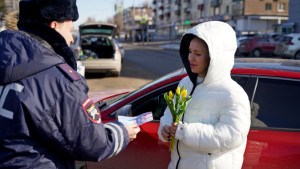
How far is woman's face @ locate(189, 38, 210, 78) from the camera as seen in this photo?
1.96 meters

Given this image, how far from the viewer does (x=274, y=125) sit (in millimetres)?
2414

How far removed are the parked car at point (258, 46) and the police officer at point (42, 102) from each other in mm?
22701

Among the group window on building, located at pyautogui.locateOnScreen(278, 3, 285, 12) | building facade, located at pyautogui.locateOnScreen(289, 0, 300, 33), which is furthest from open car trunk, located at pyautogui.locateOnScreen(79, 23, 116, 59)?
window on building, located at pyautogui.locateOnScreen(278, 3, 285, 12)

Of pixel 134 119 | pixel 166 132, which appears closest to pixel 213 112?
pixel 166 132

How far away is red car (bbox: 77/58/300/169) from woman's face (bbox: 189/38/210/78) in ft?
2.23

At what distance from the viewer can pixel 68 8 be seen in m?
1.48

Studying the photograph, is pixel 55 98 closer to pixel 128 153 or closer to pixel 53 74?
pixel 53 74

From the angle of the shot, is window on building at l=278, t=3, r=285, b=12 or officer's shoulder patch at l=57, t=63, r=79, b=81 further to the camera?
window on building at l=278, t=3, r=285, b=12

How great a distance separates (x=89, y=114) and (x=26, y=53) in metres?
0.37

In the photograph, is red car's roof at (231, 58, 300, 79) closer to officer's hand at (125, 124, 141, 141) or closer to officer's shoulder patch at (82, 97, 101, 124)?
officer's hand at (125, 124, 141, 141)

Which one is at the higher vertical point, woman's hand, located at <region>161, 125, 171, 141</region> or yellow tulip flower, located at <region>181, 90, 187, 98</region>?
yellow tulip flower, located at <region>181, 90, 187, 98</region>

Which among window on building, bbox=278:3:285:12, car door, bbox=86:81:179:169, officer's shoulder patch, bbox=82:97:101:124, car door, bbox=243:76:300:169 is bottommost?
car door, bbox=86:81:179:169

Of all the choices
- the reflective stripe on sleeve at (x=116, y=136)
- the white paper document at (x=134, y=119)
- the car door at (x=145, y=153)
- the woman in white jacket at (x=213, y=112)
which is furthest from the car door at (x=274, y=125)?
the reflective stripe on sleeve at (x=116, y=136)

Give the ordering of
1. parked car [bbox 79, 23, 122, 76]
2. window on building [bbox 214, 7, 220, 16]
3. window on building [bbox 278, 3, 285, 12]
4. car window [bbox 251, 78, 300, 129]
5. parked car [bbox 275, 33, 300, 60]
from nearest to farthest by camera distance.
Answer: car window [bbox 251, 78, 300, 129], parked car [bbox 79, 23, 122, 76], parked car [bbox 275, 33, 300, 60], window on building [bbox 278, 3, 285, 12], window on building [bbox 214, 7, 220, 16]
